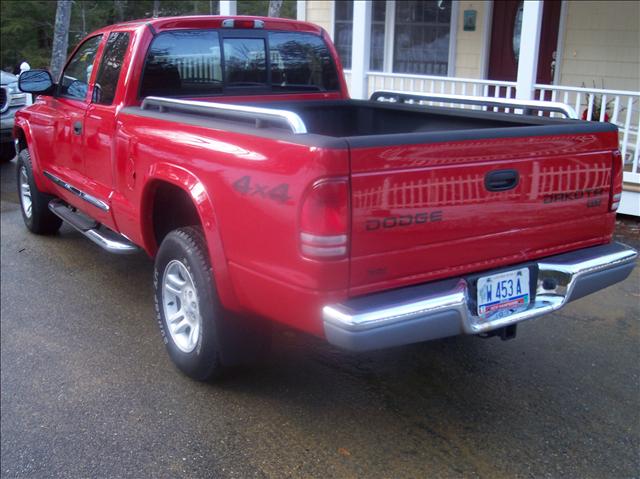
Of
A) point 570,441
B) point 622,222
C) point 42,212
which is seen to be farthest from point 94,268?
point 622,222

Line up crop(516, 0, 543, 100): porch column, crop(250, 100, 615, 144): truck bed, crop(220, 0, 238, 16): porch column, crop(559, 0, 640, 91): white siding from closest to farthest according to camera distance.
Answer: crop(250, 100, 615, 144): truck bed < crop(516, 0, 543, 100): porch column < crop(559, 0, 640, 91): white siding < crop(220, 0, 238, 16): porch column

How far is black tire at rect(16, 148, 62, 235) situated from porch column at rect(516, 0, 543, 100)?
17.5 feet

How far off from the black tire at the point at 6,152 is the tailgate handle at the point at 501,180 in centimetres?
1008

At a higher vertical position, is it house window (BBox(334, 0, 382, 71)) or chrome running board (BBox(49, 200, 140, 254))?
house window (BBox(334, 0, 382, 71))

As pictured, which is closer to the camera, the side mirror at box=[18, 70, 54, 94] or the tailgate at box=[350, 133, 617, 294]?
the tailgate at box=[350, 133, 617, 294]

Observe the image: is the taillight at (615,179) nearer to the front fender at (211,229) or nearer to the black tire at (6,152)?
the front fender at (211,229)

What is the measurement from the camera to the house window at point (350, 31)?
12.0 m

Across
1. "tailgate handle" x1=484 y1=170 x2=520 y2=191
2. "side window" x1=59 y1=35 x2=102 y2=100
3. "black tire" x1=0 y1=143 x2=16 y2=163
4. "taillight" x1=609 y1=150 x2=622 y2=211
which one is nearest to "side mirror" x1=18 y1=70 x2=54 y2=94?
"side window" x1=59 y1=35 x2=102 y2=100

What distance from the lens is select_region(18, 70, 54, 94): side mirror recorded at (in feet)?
18.5

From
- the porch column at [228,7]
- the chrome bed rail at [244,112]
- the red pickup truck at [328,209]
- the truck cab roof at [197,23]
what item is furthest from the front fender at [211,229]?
the porch column at [228,7]

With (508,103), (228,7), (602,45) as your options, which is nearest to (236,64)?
(508,103)

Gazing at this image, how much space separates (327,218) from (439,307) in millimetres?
653

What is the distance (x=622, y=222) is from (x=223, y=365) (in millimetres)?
5330

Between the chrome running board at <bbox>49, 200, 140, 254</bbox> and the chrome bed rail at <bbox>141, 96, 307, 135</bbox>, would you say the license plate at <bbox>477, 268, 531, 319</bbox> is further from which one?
the chrome running board at <bbox>49, 200, 140, 254</bbox>
